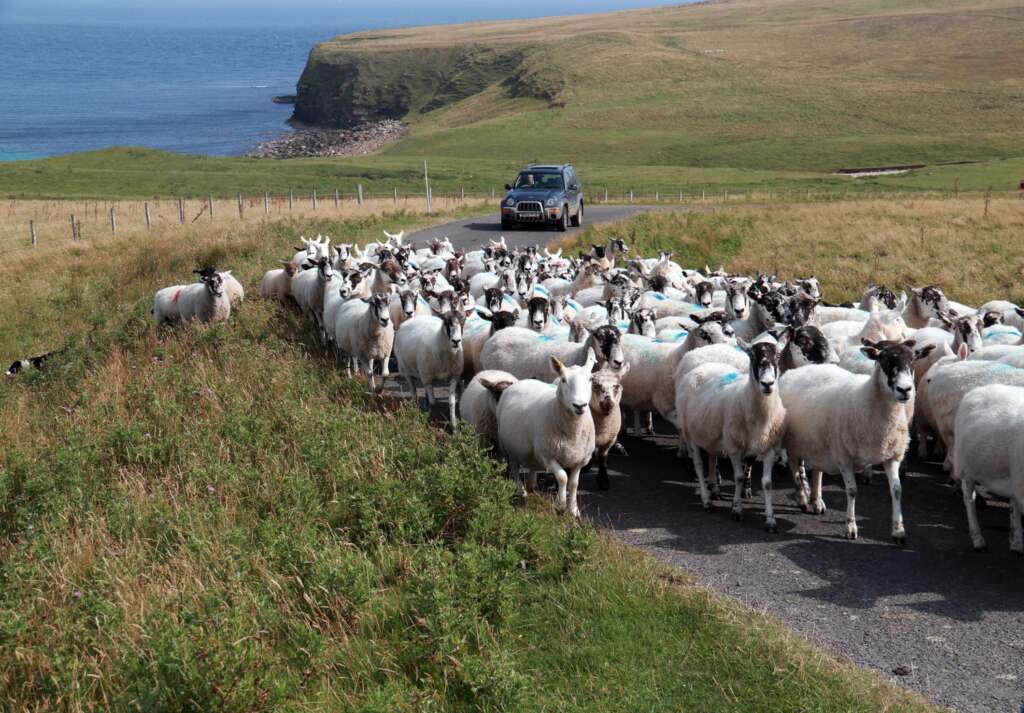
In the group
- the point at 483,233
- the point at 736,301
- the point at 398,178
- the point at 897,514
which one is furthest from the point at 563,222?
the point at 398,178

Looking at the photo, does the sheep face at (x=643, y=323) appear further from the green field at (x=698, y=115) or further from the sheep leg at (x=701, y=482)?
the green field at (x=698, y=115)

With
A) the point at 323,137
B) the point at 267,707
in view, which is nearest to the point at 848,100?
the point at 323,137

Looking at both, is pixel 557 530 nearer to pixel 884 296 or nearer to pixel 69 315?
pixel 884 296

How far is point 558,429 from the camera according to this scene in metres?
11.1

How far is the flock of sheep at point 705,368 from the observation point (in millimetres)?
10734

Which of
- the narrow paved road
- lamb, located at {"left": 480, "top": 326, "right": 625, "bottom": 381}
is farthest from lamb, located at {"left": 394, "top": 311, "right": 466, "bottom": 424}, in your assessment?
the narrow paved road

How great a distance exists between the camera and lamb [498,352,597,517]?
10.9m

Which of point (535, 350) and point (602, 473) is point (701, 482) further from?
point (535, 350)

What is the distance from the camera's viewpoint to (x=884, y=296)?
1827cm

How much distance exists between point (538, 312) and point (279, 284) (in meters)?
8.61

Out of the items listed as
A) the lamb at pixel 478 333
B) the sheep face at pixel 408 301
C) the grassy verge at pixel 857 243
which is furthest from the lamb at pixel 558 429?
the grassy verge at pixel 857 243

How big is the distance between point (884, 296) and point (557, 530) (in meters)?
10.4

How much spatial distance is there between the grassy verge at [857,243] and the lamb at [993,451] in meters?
15.8

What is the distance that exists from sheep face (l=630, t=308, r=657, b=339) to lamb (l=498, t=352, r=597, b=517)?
4284 millimetres
